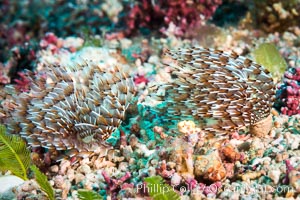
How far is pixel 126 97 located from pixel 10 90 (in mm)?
1596

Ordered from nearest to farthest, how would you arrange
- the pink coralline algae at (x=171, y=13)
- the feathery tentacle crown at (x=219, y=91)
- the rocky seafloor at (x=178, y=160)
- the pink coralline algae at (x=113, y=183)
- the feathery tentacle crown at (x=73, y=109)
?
the rocky seafloor at (x=178, y=160) → the pink coralline algae at (x=113, y=183) → the feathery tentacle crown at (x=219, y=91) → the feathery tentacle crown at (x=73, y=109) → the pink coralline algae at (x=171, y=13)

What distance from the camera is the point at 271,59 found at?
5.95m

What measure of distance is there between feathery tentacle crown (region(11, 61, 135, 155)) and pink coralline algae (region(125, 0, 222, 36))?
332 cm

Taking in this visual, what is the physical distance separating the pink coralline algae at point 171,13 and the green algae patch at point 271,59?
6.88 feet

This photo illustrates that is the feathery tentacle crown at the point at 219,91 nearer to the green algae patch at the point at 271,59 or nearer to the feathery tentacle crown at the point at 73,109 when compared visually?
the feathery tentacle crown at the point at 73,109

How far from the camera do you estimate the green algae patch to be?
5902mm

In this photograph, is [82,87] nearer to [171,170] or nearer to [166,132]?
[166,132]

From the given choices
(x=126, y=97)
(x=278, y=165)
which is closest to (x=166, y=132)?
(x=126, y=97)

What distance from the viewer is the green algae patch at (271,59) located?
19.4 ft

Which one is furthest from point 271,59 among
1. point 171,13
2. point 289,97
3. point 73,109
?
point 73,109

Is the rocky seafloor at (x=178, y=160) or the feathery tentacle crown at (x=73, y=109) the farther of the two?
the feathery tentacle crown at (x=73, y=109)

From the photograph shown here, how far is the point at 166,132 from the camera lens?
185 inches

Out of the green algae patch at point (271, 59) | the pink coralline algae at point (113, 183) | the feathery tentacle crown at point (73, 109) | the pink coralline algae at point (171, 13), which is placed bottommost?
the pink coralline algae at point (113, 183)

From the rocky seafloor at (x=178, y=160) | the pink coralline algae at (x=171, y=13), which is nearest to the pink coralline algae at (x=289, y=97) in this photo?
the rocky seafloor at (x=178, y=160)
